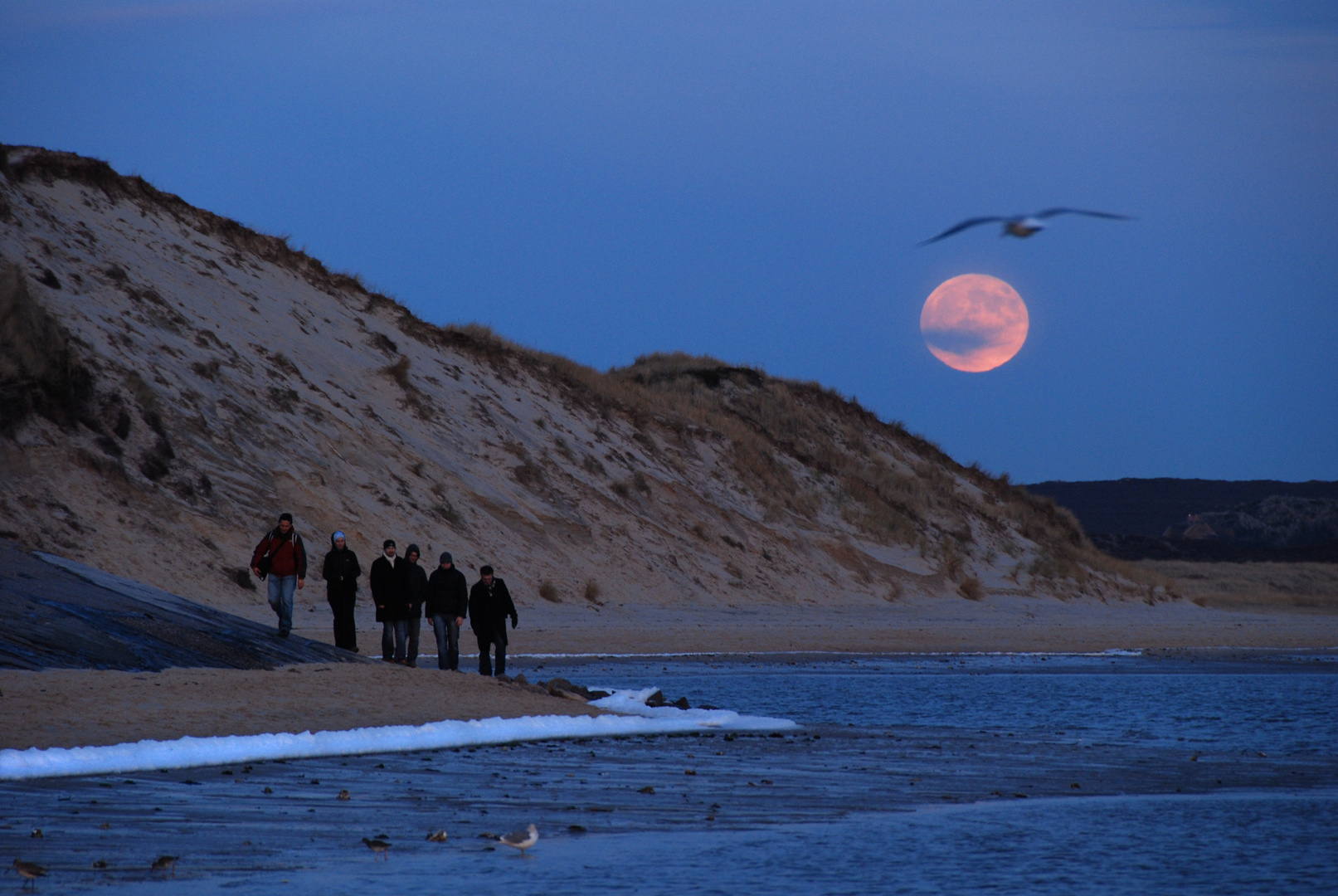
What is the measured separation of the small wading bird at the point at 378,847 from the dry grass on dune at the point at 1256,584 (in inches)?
1804

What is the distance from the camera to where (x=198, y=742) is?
35.2ft

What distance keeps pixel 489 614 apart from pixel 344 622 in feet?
5.90

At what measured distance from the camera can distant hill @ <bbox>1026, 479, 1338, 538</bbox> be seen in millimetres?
139375

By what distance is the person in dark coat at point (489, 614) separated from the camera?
1716 centimetres

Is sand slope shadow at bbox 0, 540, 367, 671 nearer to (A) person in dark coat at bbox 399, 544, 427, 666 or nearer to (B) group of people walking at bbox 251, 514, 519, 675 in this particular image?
(B) group of people walking at bbox 251, 514, 519, 675

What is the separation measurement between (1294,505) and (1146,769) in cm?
10620

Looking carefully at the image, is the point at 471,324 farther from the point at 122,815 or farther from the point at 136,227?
the point at 122,815

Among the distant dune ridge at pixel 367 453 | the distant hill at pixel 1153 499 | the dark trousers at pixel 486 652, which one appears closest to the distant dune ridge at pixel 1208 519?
the distant hill at pixel 1153 499

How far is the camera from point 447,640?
56.0 feet

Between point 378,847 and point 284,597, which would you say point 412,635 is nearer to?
point 284,597

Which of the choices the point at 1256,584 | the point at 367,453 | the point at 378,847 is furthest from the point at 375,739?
the point at 1256,584

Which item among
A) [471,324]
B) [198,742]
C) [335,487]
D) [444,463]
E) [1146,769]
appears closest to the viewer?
[198,742]

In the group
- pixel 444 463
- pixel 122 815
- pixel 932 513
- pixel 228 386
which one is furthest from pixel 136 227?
pixel 122 815

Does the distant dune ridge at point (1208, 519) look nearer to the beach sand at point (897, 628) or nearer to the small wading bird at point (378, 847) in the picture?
the beach sand at point (897, 628)
